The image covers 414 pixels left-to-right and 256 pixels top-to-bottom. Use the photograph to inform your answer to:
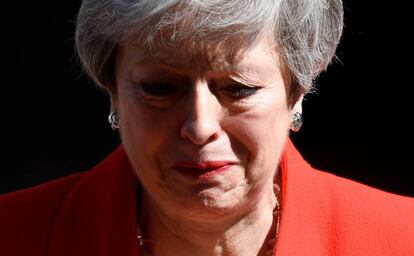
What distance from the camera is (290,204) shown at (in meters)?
2.74

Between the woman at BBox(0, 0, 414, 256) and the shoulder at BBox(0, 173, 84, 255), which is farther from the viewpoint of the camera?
the shoulder at BBox(0, 173, 84, 255)

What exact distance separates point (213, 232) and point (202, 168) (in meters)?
0.30

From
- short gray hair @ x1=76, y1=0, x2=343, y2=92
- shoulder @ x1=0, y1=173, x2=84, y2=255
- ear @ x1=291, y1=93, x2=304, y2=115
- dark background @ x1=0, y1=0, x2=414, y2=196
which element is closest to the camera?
short gray hair @ x1=76, y1=0, x2=343, y2=92

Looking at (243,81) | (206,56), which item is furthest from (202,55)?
(243,81)

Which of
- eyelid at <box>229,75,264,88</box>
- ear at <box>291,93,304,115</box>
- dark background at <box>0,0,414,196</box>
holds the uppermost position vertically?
eyelid at <box>229,75,264,88</box>

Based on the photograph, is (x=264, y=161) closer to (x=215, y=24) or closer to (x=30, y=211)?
(x=215, y=24)

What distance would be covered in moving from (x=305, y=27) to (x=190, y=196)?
52 centimetres

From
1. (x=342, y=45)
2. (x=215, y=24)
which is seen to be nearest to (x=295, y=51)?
(x=215, y=24)

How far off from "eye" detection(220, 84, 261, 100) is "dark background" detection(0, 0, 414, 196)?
5.89 ft

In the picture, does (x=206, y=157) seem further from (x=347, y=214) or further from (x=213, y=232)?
(x=347, y=214)

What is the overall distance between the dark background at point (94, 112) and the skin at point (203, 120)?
68.8 inches

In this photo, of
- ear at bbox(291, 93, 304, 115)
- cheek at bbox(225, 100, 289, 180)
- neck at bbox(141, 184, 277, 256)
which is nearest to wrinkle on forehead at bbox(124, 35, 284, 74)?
cheek at bbox(225, 100, 289, 180)

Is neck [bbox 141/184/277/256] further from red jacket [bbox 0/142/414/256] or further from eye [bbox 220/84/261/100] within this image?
eye [bbox 220/84/261/100]

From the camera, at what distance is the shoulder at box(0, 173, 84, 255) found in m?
2.70
